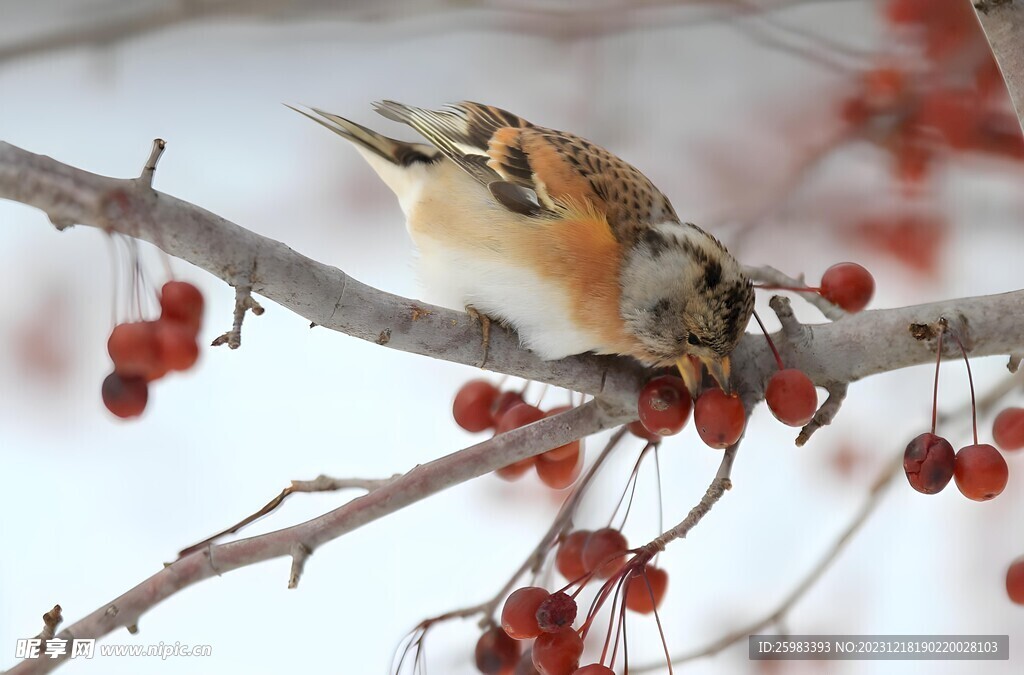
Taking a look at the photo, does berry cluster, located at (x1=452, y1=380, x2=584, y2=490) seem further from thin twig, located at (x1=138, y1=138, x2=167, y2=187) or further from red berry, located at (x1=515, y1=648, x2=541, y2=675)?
thin twig, located at (x1=138, y1=138, x2=167, y2=187)

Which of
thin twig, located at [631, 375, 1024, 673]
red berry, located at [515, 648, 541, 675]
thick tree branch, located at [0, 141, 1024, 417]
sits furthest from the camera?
thin twig, located at [631, 375, 1024, 673]

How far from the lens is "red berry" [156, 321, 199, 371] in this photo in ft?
1.76

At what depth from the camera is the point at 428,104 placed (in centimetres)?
106

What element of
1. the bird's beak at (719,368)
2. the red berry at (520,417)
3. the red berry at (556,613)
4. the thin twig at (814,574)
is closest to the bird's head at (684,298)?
the bird's beak at (719,368)

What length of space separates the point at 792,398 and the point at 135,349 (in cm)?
45

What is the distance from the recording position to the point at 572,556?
70cm

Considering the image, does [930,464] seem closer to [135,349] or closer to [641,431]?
[641,431]

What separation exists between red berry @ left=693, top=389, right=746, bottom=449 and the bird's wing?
23 cm

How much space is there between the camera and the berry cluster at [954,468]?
1.76ft

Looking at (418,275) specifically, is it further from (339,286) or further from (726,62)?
(726,62)

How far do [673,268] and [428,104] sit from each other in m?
0.49

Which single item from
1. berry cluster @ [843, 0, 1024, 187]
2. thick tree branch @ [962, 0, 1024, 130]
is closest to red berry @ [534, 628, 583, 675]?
thick tree branch @ [962, 0, 1024, 130]

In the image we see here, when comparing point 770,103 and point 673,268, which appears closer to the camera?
point 673,268

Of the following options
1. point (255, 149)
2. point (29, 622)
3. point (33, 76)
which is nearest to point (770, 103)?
point (255, 149)
